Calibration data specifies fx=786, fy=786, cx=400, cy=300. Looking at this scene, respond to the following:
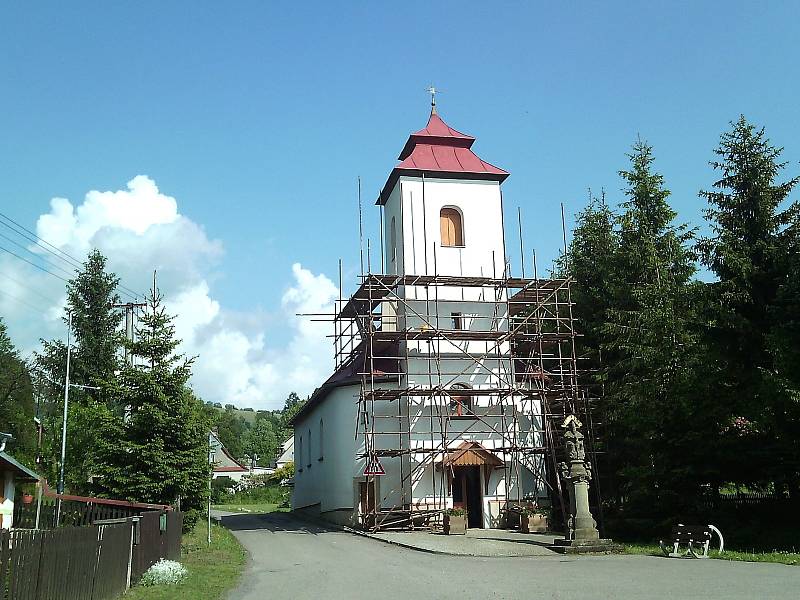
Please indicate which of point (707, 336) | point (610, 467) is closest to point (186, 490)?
point (707, 336)

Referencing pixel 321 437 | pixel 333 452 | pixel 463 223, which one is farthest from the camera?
pixel 321 437

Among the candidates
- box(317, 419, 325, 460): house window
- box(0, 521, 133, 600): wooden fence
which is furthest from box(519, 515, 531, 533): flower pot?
box(0, 521, 133, 600): wooden fence

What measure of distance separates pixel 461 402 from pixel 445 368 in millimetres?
1522

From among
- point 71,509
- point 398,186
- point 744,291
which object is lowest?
point 71,509

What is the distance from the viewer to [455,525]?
27391 millimetres

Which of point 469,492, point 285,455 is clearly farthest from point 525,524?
point 285,455

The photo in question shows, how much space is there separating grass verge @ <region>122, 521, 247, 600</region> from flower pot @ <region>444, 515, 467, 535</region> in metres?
7.19

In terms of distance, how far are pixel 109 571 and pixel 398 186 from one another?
2315 centimetres

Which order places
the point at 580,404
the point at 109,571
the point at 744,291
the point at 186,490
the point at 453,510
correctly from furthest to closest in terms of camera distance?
the point at 580,404, the point at 453,510, the point at 744,291, the point at 186,490, the point at 109,571

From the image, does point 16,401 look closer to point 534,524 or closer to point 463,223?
point 463,223

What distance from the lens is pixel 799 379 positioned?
19.8 meters

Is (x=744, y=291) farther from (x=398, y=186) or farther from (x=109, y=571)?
(x=109, y=571)

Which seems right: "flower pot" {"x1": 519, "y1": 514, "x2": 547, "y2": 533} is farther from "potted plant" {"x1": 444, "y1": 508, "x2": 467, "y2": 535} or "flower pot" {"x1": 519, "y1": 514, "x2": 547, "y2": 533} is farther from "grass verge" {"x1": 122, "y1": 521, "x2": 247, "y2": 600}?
"grass verge" {"x1": 122, "y1": 521, "x2": 247, "y2": 600}

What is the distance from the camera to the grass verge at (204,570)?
13555 mm
